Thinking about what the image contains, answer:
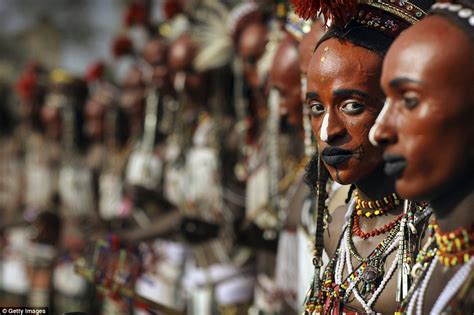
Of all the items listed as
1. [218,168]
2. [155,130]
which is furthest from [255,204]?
[155,130]

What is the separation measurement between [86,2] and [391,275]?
22661 millimetres

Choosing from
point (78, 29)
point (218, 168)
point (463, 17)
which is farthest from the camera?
point (78, 29)

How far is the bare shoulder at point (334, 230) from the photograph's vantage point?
2.93 m

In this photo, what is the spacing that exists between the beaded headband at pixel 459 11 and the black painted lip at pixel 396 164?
39cm

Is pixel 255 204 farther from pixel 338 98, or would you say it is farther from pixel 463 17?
pixel 463 17

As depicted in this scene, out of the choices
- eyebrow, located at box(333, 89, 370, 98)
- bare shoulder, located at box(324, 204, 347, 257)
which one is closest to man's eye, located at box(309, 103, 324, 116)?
eyebrow, located at box(333, 89, 370, 98)

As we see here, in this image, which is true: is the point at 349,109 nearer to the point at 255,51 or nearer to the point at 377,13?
the point at 377,13

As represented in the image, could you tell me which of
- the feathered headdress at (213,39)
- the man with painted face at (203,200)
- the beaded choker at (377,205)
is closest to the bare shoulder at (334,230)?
the beaded choker at (377,205)

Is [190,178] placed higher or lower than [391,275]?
higher

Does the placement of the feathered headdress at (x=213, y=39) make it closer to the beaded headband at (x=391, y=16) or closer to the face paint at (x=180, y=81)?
the face paint at (x=180, y=81)

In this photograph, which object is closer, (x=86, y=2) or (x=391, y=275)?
(x=391, y=275)

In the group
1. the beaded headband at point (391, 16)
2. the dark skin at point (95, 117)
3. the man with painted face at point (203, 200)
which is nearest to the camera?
the beaded headband at point (391, 16)

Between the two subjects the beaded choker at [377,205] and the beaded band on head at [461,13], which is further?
the beaded choker at [377,205]

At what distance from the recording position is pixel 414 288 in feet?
7.30
